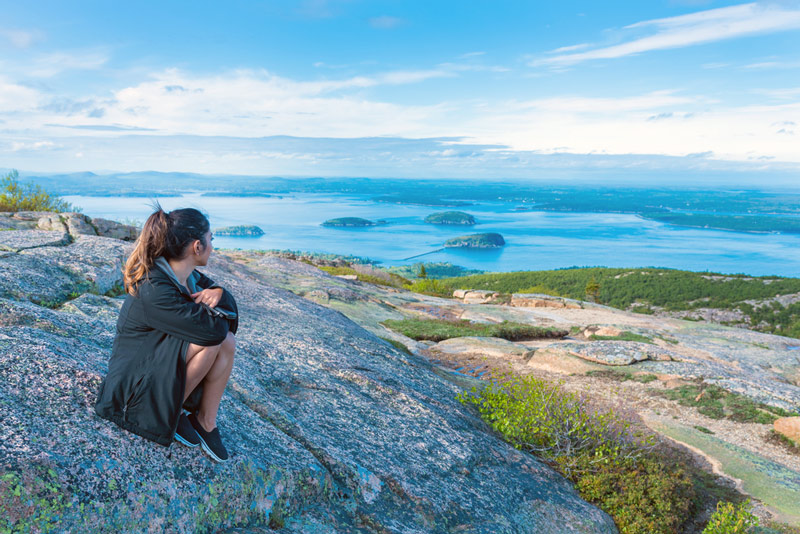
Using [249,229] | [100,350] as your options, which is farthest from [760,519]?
[249,229]

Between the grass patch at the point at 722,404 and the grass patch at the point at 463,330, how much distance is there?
24.8 feet

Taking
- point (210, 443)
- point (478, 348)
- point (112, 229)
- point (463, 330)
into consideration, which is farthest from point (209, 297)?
point (112, 229)

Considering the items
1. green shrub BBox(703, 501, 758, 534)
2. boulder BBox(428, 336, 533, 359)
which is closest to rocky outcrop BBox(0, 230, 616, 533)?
green shrub BBox(703, 501, 758, 534)

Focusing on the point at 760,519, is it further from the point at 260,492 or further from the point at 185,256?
the point at 185,256

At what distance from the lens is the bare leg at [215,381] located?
175 inches

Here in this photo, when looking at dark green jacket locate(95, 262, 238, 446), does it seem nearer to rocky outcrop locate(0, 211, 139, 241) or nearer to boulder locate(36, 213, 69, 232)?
rocky outcrop locate(0, 211, 139, 241)

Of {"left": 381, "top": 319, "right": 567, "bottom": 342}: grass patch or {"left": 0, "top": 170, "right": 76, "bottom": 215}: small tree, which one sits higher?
{"left": 0, "top": 170, "right": 76, "bottom": 215}: small tree

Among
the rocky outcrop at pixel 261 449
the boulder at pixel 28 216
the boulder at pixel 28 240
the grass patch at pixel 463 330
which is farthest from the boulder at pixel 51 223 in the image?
the grass patch at pixel 463 330

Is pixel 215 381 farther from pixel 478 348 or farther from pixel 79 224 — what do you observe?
pixel 79 224

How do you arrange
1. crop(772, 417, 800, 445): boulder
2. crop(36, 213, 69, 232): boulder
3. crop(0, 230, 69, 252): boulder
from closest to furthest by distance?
crop(0, 230, 69, 252): boulder
crop(772, 417, 800, 445): boulder
crop(36, 213, 69, 232): boulder

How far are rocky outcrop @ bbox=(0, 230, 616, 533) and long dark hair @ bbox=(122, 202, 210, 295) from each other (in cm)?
152

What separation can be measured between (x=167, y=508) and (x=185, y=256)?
2.23 m

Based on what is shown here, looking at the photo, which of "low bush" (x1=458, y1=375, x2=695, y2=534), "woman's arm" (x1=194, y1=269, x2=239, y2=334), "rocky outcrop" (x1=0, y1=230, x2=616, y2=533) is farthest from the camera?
"low bush" (x1=458, y1=375, x2=695, y2=534)

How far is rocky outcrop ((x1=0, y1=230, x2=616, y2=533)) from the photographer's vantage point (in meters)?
3.98
